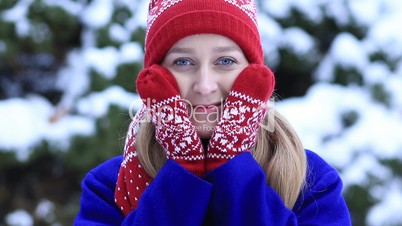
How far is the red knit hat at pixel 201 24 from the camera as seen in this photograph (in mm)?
1688


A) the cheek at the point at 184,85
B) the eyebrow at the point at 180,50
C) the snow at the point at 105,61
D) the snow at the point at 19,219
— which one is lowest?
→ the snow at the point at 19,219

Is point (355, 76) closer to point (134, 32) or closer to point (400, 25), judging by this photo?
point (400, 25)

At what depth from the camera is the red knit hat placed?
66.4 inches

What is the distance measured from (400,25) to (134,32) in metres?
1.67

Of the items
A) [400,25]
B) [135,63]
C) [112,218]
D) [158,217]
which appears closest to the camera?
[158,217]

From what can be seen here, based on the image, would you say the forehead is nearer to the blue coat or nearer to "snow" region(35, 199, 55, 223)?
the blue coat

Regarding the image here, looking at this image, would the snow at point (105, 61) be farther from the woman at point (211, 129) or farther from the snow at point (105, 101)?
the woman at point (211, 129)

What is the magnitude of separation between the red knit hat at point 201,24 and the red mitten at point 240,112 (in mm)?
88

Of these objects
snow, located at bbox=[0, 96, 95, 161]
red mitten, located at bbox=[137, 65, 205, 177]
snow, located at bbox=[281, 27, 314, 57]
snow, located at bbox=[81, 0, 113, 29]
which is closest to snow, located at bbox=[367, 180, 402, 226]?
snow, located at bbox=[281, 27, 314, 57]

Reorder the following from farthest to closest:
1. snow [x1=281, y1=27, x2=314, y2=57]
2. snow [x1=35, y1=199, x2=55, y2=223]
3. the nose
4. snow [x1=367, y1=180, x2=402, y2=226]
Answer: snow [x1=281, y1=27, x2=314, y2=57], snow [x1=35, y1=199, x2=55, y2=223], snow [x1=367, y1=180, x2=402, y2=226], the nose

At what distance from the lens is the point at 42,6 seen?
3918 mm

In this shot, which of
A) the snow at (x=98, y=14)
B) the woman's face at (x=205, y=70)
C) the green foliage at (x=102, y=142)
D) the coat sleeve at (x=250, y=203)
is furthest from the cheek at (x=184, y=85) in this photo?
the snow at (x=98, y=14)

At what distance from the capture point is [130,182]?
71.4 inches

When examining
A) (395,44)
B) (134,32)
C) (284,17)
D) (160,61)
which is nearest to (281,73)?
(284,17)
